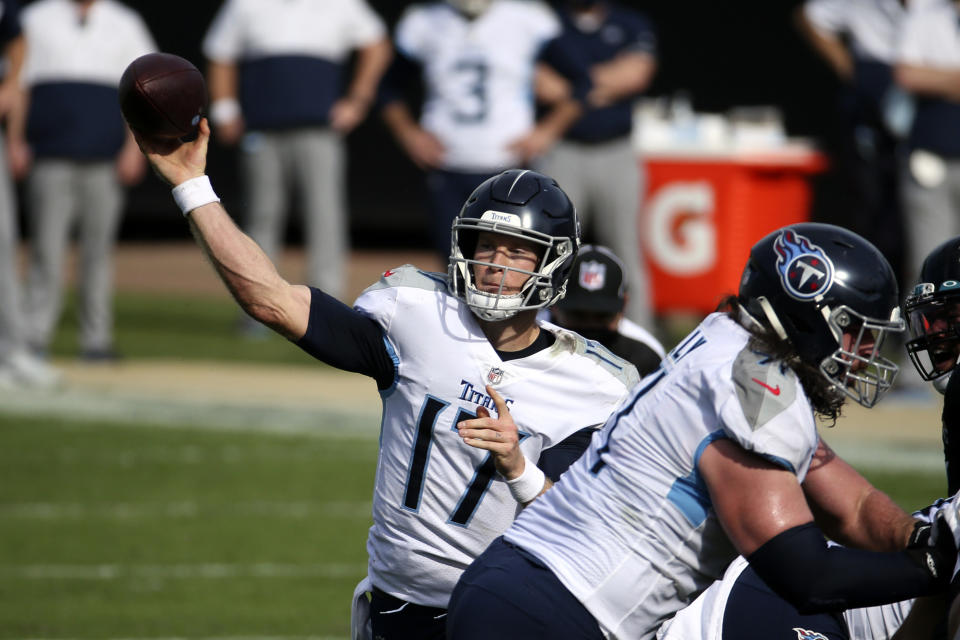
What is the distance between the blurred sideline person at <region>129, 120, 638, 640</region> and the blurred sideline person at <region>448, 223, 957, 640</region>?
1.77ft

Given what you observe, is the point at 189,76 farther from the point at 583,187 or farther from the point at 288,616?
the point at 583,187

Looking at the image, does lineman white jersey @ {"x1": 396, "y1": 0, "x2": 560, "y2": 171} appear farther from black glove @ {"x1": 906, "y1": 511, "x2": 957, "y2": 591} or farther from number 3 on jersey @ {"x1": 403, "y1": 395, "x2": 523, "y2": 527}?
black glove @ {"x1": 906, "y1": 511, "x2": 957, "y2": 591}

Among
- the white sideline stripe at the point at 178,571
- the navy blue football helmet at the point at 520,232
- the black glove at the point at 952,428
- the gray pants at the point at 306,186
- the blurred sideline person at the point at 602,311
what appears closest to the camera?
the black glove at the point at 952,428

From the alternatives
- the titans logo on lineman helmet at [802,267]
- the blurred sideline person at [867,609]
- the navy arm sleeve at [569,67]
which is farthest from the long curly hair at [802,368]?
the navy arm sleeve at [569,67]

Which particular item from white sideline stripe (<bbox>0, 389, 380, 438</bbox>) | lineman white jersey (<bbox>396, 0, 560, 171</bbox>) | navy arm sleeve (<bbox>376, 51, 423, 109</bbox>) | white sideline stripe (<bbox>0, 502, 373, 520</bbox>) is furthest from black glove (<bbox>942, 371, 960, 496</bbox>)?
navy arm sleeve (<bbox>376, 51, 423, 109</bbox>)

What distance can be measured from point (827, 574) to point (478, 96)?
8171 mm

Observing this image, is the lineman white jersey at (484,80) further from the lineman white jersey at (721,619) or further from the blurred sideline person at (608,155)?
the lineman white jersey at (721,619)

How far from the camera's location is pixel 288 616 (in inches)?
235

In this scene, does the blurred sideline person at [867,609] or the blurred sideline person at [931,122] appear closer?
the blurred sideline person at [867,609]

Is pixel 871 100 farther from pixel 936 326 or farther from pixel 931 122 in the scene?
pixel 936 326

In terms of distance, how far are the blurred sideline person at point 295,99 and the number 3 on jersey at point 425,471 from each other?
27.6 feet

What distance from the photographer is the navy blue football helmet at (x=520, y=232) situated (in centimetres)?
409

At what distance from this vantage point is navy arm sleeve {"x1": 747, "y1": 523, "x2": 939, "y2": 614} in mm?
3170

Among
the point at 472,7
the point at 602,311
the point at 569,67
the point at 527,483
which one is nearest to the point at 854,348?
the point at 527,483
